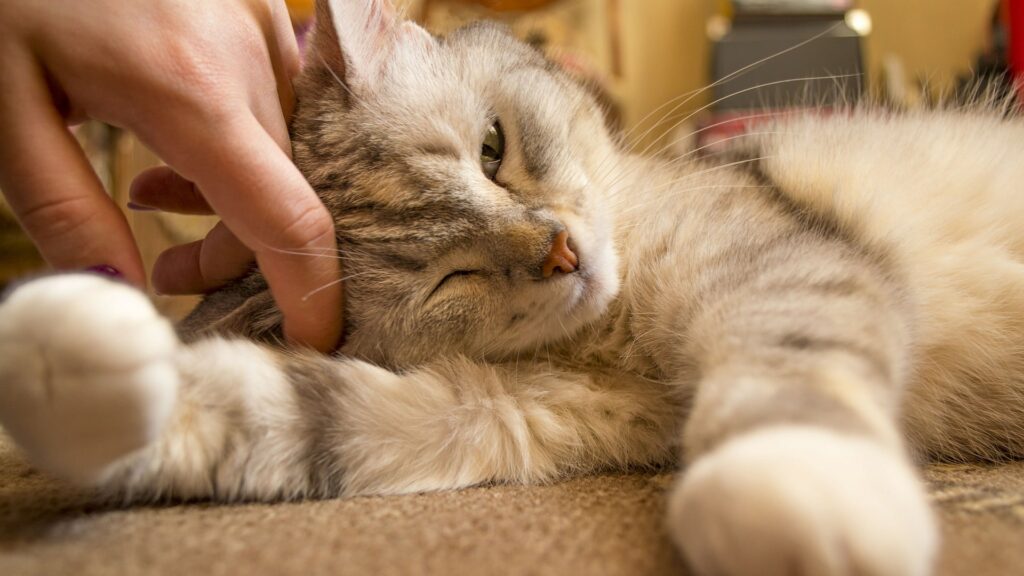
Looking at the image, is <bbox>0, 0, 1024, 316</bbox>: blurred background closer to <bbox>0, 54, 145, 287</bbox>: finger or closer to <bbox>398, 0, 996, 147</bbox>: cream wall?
<bbox>398, 0, 996, 147</bbox>: cream wall

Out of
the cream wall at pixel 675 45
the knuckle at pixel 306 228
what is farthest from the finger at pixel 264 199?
the cream wall at pixel 675 45

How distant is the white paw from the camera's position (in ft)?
1.57

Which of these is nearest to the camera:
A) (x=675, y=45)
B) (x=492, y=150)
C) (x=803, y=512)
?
(x=803, y=512)

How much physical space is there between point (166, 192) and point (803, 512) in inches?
41.9

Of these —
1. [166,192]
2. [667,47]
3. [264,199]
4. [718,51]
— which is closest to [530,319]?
[264,199]

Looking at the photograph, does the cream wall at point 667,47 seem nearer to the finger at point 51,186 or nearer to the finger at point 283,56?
the finger at point 283,56

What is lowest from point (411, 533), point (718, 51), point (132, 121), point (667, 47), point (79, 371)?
point (411, 533)

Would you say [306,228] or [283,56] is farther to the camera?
[283,56]

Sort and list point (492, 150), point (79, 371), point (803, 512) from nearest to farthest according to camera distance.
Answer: point (803, 512), point (79, 371), point (492, 150)

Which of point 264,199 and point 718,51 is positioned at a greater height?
point 718,51

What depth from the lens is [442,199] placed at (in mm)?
940

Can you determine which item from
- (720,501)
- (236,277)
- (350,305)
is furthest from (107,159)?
(720,501)

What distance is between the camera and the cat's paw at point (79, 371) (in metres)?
0.61

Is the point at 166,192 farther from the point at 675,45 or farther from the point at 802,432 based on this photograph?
the point at 675,45
